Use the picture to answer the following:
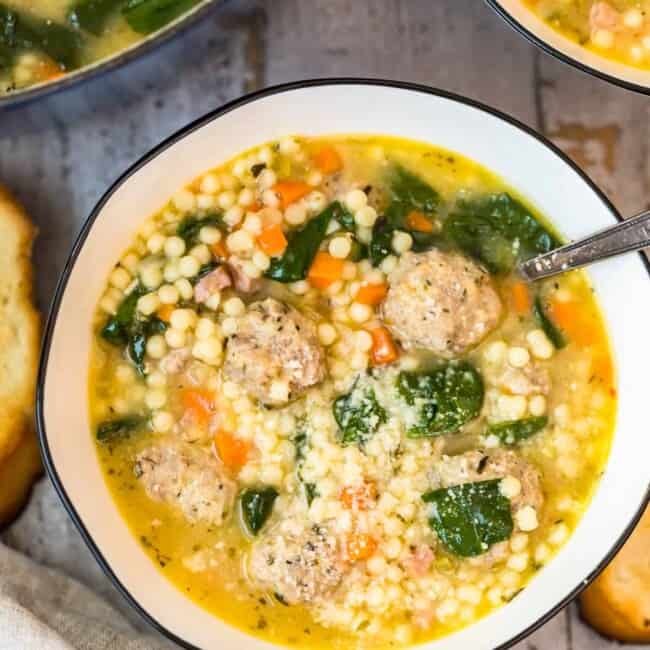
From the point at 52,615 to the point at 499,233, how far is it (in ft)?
6.19

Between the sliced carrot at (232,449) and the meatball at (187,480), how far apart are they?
0.04m

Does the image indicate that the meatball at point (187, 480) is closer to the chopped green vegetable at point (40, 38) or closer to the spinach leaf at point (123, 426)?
the spinach leaf at point (123, 426)

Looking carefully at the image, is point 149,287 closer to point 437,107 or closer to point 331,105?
point 331,105

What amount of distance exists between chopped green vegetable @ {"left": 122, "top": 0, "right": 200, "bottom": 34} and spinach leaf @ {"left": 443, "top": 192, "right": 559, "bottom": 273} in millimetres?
1072

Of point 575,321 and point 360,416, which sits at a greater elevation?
point 575,321

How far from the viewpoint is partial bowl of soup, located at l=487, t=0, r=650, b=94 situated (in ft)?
10.3

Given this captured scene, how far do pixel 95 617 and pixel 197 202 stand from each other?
142 centimetres

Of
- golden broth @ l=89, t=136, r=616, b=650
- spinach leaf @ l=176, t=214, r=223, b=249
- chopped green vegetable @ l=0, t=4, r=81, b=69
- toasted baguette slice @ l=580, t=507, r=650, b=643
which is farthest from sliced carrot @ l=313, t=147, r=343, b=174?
toasted baguette slice @ l=580, t=507, r=650, b=643

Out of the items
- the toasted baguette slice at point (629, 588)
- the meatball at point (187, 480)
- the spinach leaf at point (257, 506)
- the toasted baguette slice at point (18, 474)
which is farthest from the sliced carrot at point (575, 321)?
the toasted baguette slice at point (18, 474)

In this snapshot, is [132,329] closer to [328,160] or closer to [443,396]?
[328,160]

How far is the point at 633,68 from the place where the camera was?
3188 millimetres

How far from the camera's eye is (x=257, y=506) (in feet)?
10.1

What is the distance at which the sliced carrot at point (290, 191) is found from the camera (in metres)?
3.12

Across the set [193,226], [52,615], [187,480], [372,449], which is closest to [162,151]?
[193,226]
